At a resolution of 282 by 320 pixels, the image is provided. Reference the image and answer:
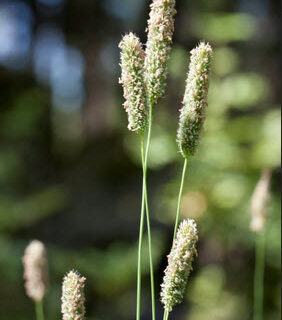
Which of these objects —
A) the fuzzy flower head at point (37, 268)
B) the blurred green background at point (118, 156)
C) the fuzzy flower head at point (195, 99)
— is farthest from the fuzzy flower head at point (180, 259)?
the blurred green background at point (118, 156)

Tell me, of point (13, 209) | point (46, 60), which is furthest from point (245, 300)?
point (46, 60)

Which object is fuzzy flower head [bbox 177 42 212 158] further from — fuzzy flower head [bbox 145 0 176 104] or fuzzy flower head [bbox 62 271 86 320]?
fuzzy flower head [bbox 62 271 86 320]

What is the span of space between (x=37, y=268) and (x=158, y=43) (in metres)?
0.36

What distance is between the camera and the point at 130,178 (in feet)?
10.4

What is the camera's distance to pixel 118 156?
311 centimetres

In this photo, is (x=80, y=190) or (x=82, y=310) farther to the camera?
(x=80, y=190)

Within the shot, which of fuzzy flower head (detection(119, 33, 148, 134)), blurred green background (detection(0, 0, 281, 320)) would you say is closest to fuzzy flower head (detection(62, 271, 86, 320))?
fuzzy flower head (detection(119, 33, 148, 134))

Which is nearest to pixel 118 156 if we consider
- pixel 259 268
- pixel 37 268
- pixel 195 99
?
pixel 259 268

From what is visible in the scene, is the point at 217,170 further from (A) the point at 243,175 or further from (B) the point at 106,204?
(B) the point at 106,204

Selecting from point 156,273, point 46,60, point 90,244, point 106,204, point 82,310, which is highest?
point 46,60

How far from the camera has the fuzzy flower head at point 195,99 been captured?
504 millimetres

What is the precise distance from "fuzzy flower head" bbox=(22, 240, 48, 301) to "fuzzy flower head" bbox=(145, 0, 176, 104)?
29 centimetres

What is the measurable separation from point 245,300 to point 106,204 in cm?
125

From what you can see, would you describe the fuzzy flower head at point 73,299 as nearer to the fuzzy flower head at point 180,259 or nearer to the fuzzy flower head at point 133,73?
the fuzzy flower head at point 180,259
